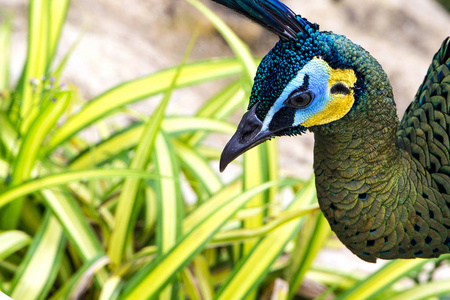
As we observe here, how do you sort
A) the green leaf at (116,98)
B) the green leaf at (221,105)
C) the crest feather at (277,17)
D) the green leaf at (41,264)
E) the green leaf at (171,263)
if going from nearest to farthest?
the crest feather at (277,17), the green leaf at (171,263), the green leaf at (41,264), the green leaf at (116,98), the green leaf at (221,105)

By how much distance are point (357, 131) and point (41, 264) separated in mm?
852

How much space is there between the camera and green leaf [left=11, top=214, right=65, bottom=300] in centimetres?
119

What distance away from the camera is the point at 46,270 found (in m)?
1.24

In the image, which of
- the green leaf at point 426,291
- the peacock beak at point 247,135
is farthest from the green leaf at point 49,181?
the green leaf at point 426,291

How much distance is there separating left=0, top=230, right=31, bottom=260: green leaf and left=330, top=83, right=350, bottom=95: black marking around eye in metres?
0.87

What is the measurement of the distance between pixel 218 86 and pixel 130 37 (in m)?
0.56

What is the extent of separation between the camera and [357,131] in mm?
692

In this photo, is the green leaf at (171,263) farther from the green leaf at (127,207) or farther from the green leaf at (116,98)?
the green leaf at (116,98)

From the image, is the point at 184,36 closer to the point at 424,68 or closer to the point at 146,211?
the point at 424,68

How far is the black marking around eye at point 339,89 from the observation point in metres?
0.65

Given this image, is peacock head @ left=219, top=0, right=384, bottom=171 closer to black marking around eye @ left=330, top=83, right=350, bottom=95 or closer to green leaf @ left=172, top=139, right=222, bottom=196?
black marking around eye @ left=330, top=83, right=350, bottom=95

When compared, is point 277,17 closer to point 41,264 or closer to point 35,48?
point 41,264

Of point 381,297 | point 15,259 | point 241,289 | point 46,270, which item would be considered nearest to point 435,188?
point 241,289

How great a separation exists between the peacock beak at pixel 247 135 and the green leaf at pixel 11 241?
761 mm
